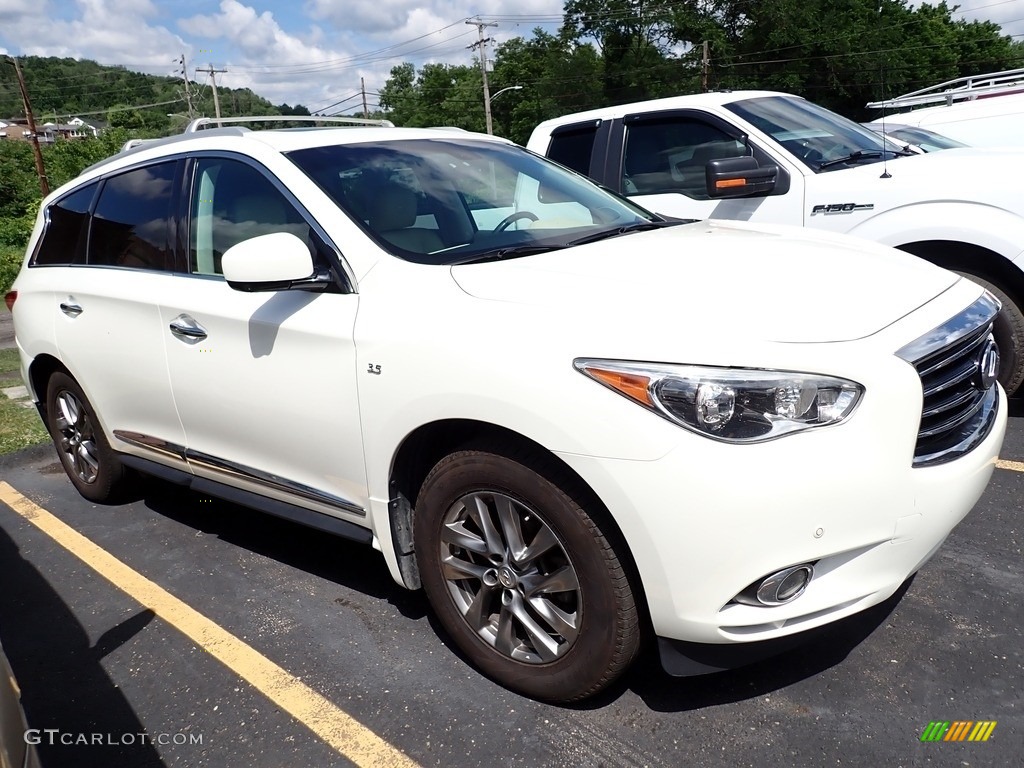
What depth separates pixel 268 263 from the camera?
8.76ft

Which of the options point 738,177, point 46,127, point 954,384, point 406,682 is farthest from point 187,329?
point 46,127

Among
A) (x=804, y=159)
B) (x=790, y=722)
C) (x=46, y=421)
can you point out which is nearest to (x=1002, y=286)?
(x=804, y=159)

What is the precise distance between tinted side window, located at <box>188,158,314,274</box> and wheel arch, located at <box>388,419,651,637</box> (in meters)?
0.95

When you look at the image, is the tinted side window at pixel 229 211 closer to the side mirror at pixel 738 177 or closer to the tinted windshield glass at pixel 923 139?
the side mirror at pixel 738 177

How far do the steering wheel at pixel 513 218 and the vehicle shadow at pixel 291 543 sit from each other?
149 centimetres

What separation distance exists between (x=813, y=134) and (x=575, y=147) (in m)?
1.66

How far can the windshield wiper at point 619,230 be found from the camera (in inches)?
122

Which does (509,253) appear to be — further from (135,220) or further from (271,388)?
(135,220)

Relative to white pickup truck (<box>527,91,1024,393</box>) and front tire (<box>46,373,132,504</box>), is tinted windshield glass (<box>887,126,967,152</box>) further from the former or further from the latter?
front tire (<box>46,373,132,504</box>)

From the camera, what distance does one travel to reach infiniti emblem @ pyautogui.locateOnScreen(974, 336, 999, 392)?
8.47 feet

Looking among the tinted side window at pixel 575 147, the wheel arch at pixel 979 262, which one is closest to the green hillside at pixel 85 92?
the tinted side window at pixel 575 147

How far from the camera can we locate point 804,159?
5.26 meters

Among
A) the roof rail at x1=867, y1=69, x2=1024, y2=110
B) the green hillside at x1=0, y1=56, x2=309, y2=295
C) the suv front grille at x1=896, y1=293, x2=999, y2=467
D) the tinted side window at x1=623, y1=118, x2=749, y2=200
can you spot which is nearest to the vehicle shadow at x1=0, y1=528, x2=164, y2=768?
the suv front grille at x1=896, y1=293, x2=999, y2=467

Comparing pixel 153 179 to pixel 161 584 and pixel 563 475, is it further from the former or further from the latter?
pixel 563 475
